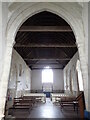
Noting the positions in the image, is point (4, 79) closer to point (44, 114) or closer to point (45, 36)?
point (44, 114)

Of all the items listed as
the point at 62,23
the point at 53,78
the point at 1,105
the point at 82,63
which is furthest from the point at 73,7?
the point at 53,78

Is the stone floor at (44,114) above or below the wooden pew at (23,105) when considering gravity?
below

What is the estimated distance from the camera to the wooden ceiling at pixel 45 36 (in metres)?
6.39

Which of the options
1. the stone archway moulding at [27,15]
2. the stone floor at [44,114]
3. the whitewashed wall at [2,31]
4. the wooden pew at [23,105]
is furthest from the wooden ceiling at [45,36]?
the stone floor at [44,114]

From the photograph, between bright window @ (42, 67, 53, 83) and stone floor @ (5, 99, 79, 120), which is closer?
stone floor @ (5, 99, 79, 120)

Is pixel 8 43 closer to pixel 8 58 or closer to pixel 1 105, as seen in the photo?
pixel 8 58

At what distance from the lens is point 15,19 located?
466 centimetres

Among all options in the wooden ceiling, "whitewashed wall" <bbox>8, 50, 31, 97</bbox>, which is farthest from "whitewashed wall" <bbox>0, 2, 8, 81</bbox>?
"whitewashed wall" <bbox>8, 50, 31, 97</bbox>

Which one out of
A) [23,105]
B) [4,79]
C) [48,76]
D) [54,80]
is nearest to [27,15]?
[4,79]

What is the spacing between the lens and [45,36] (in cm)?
966

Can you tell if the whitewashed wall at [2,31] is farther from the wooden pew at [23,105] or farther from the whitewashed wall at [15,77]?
the whitewashed wall at [15,77]

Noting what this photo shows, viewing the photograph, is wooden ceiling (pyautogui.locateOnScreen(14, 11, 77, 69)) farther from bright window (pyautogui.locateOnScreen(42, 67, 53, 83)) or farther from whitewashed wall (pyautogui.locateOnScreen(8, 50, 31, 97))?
bright window (pyautogui.locateOnScreen(42, 67, 53, 83))

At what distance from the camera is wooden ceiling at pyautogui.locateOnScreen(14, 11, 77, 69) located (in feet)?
Result: 21.0

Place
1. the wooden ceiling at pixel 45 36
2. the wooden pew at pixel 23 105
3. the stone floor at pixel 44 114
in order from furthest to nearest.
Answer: the wooden pew at pixel 23 105 < the wooden ceiling at pixel 45 36 < the stone floor at pixel 44 114
